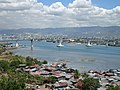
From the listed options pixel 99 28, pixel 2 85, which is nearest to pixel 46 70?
pixel 2 85

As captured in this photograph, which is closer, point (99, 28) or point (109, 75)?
point (109, 75)

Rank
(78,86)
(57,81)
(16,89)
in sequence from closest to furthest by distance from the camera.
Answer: (16,89)
(78,86)
(57,81)

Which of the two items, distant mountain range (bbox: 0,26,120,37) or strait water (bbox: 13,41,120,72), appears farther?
distant mountain range (bbox: 0,26,120,37)

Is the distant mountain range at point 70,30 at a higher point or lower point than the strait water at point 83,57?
higher

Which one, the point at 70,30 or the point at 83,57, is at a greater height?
the point at 70,30

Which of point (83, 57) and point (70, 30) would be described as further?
point (70, 30)

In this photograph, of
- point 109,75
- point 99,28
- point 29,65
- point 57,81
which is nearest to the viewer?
point 57,81

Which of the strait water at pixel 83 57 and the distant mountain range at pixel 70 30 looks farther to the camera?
the distant mountain range at pixel 70 30

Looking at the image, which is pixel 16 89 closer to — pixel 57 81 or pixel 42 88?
pixel 42 88

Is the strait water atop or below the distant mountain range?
below
